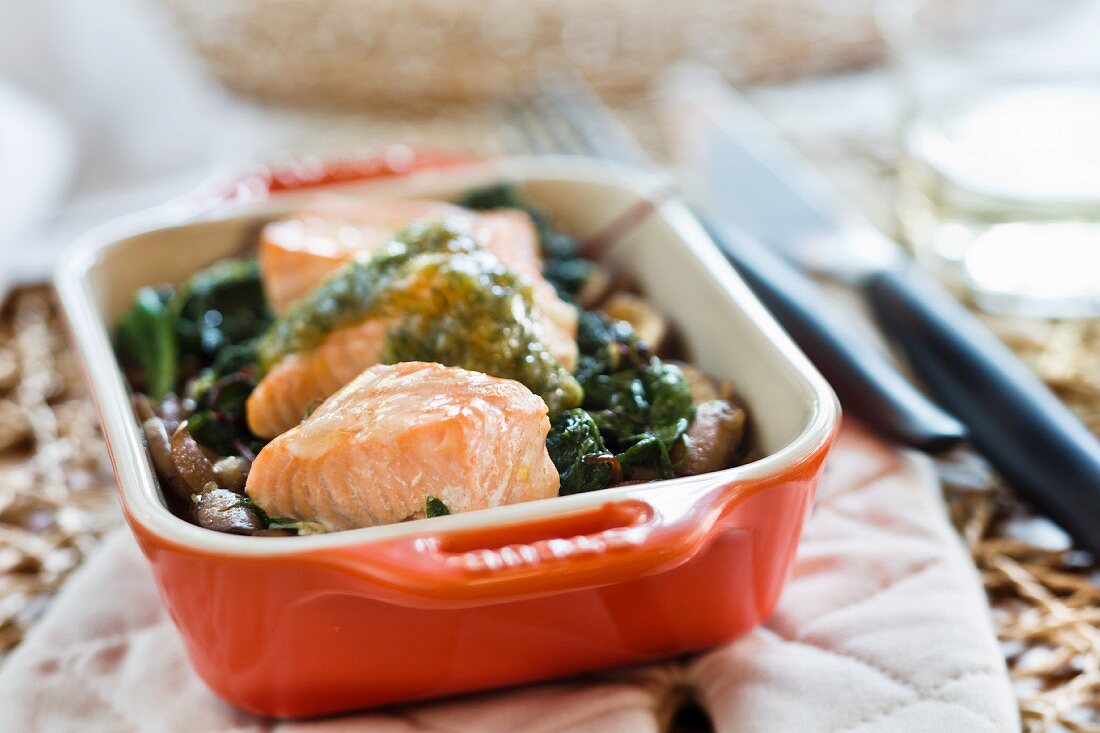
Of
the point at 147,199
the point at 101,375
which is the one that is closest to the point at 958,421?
the point at 101,375

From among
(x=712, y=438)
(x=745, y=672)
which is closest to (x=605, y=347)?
(x=712, y=438)

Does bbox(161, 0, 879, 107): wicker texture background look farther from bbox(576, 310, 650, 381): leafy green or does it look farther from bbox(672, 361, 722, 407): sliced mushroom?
bbox(672, 361, 722, 407): sliced mushroom

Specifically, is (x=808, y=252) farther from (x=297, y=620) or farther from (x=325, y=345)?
(x=297, y=620)

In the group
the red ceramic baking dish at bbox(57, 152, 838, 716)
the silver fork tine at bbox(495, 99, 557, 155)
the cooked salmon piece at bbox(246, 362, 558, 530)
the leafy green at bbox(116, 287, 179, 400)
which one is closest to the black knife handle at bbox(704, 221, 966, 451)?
the red ceramic baking dish at bbox(57, 152, 838, 716)

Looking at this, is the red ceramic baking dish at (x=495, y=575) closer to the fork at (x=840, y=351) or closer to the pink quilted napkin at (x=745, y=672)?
the pink quilted napkin at (x=745, y=672)

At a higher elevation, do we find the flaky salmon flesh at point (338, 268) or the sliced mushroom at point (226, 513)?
the flaky salmon flesh at point (338, 268)

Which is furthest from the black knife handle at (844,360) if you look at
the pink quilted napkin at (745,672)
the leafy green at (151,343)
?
the leafy green at (151,343)
